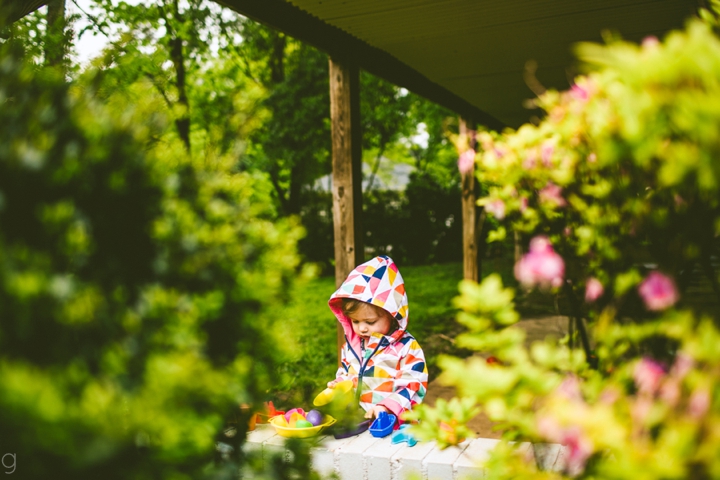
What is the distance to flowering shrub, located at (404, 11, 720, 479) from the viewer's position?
0.87m

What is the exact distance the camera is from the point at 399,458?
2.10 m

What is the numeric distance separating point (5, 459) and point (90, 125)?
2.56 ft

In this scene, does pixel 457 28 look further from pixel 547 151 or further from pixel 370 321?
pixel 547 151

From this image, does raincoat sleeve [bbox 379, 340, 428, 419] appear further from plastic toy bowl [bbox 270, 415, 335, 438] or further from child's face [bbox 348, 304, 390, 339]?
plastic toy bowl [bbox 270, 415, 335, 438]

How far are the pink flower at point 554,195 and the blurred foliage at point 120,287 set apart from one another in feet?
2.31

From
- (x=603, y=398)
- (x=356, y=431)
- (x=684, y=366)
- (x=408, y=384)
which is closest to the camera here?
(x=684, y=366)

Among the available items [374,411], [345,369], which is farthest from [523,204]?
[345,369]

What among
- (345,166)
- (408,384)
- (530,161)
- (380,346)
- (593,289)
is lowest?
(408,384)

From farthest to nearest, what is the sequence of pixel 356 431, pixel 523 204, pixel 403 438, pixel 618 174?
pixel 356 431 < pixel 403 438 < pixel 523 204 < pixel 618 174

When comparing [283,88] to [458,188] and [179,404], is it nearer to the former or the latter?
[458,188]

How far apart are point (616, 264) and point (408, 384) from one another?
1.68m

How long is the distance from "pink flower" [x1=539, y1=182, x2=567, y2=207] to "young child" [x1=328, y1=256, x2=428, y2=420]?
164cm

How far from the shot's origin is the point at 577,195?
1459mm

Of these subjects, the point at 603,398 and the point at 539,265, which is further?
the point at 539,265
